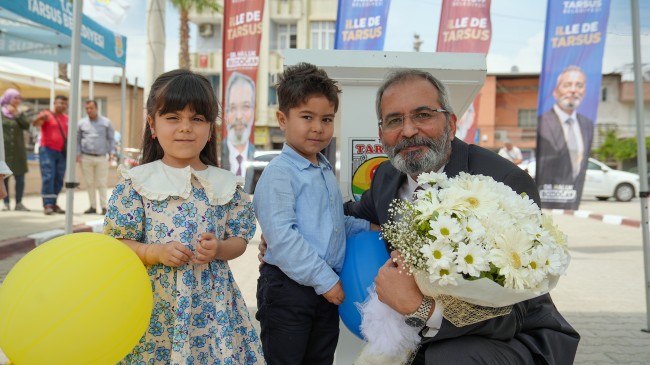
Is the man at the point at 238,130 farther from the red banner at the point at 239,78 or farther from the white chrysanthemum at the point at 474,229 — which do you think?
the white chrysanthemum at the point at 474,229

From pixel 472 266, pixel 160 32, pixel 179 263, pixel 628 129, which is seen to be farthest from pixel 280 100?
pixel 628 129

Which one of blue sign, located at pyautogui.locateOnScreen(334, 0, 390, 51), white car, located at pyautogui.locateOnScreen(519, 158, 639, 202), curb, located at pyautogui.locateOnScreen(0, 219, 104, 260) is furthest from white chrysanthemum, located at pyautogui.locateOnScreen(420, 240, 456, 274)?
white car, located at pyautogui.locateOnScreen(519, 158, 639, 202)

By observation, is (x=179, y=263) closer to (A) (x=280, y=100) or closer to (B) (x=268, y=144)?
(A) (x=280, y=100)

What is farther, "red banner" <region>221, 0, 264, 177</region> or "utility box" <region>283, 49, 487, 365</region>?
"red banner" <region>221, 0, 264, 177</region>

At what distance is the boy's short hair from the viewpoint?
267 centimetres

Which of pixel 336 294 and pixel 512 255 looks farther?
pixel 336 294

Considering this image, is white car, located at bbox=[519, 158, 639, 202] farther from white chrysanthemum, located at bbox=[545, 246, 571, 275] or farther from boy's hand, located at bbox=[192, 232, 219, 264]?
boy's hand, located at bbox=[192, 232, 219, 264]

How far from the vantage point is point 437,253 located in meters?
1.78

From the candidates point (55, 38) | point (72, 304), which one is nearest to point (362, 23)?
point (55, 38)

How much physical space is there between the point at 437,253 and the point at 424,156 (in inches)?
30.3

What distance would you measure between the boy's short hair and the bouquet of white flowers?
900 millimetres

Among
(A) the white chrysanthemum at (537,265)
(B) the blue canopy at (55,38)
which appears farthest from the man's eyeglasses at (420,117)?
(B) the blue canopy at (55,38)

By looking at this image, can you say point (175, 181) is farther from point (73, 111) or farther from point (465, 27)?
point (465, 27)

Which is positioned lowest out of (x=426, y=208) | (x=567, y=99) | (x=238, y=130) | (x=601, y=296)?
(x=601, y=296)
